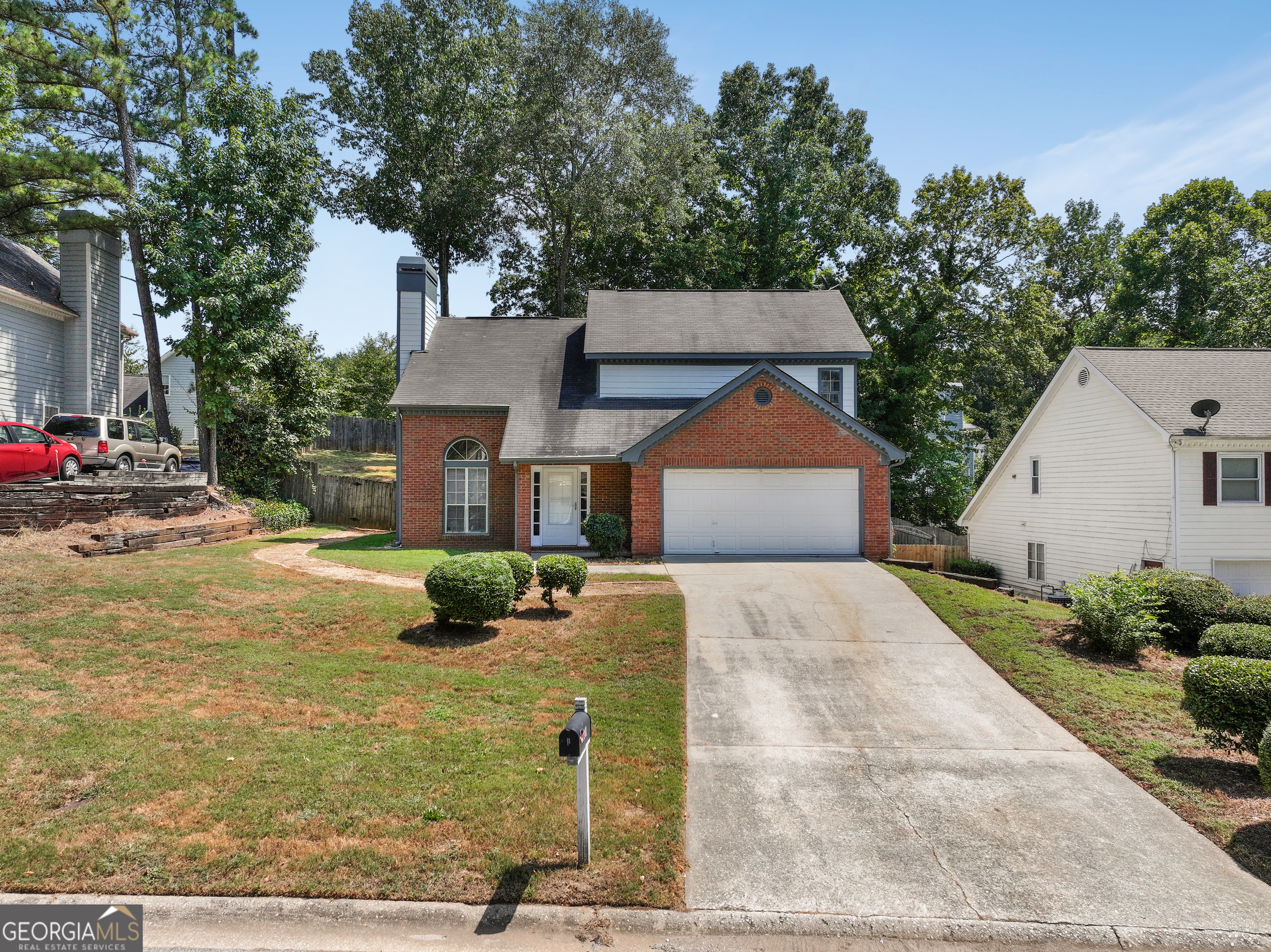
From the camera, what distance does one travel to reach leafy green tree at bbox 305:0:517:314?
33000 millimetres

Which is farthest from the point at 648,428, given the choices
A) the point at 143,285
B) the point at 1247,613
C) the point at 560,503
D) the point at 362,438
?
the point at 362,438

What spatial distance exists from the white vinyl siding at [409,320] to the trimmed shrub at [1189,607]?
20.3 metres

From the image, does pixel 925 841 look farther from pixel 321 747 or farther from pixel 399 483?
pixel 399 483

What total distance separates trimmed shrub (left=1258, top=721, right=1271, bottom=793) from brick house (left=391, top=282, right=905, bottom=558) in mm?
11871

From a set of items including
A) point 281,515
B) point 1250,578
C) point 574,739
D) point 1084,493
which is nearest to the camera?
point 574,739

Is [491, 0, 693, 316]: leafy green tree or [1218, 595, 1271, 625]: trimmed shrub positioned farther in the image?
[491, 0, 693, 316]: leafy green tree

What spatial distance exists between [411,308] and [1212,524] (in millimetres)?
22492

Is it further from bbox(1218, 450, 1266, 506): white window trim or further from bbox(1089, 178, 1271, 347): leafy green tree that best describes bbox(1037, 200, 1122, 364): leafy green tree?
bbox(1218, 450, 1266, 506): white window trim

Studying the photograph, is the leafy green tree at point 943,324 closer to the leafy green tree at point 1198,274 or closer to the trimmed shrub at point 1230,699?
the leafy green tree at point 1198,274

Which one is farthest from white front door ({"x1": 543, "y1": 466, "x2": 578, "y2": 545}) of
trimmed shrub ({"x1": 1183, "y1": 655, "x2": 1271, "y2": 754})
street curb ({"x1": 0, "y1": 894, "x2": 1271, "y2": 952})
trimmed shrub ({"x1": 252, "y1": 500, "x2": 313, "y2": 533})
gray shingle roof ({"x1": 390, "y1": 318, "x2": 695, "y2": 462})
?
street curb ({"x1": 0, "y1": 894, "x2": 1271, "y2": 952})

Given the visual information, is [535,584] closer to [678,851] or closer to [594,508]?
[594,508]

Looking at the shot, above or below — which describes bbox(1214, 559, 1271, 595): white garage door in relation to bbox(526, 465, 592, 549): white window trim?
below

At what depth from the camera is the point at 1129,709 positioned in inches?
327

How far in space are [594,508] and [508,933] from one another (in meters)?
14.4
